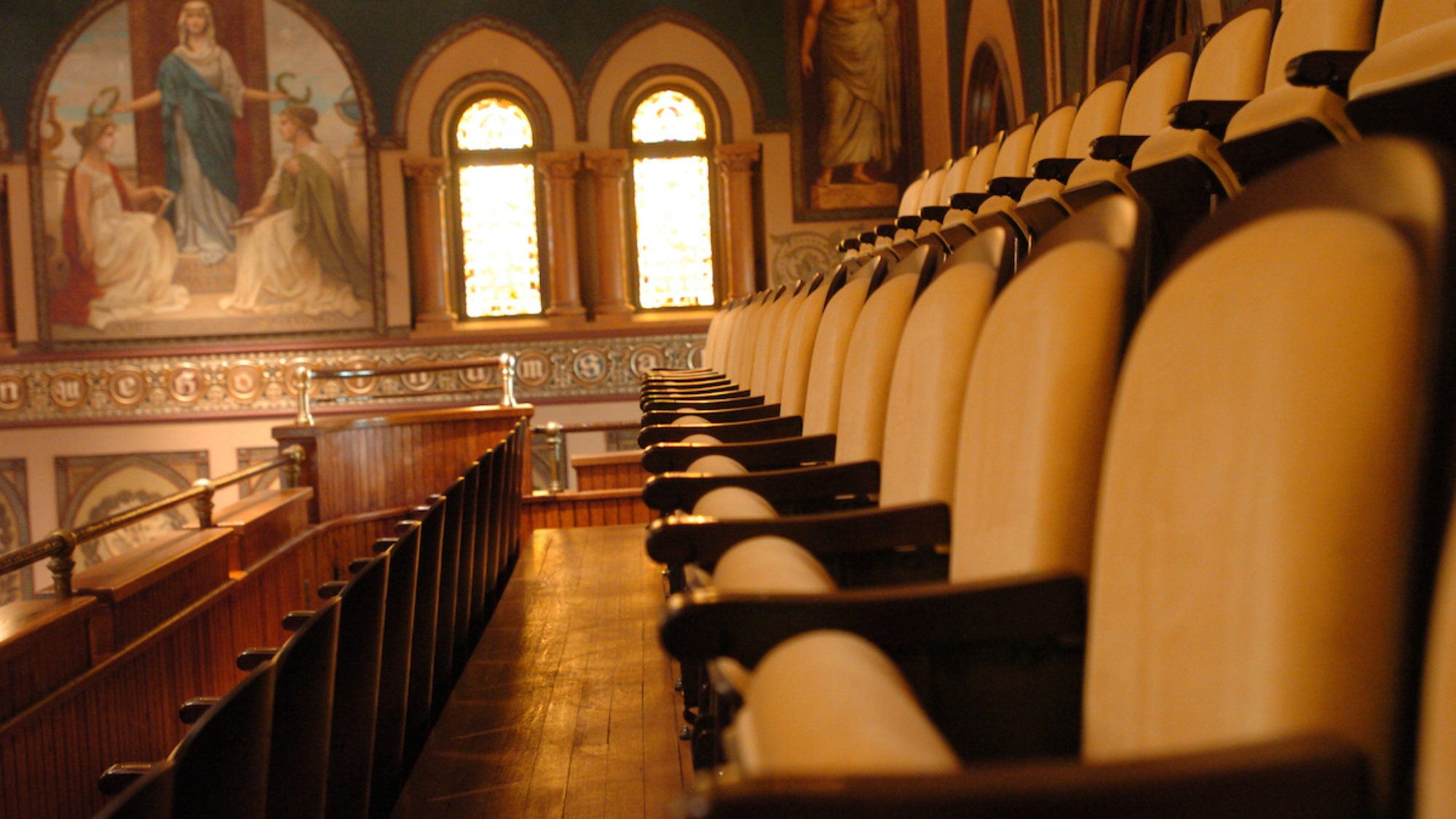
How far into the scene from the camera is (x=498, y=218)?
4699mm

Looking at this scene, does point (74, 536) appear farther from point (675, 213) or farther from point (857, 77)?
point (857, 77)

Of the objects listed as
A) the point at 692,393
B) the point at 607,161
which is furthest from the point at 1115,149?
the point at 607,161

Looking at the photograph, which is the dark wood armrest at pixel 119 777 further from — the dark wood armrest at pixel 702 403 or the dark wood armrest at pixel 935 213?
the dark wood armrest at pixel 935 213

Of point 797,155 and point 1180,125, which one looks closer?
point 1180,125

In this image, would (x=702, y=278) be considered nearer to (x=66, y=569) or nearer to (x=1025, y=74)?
(x=1025, y=74)

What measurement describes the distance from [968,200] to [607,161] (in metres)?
3.38

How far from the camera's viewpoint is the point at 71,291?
4504 mm

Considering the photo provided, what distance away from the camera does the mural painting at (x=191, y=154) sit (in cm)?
447

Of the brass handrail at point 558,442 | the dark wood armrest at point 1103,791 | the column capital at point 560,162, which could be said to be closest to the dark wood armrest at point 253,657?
the dark wood armrest at point 1103,791

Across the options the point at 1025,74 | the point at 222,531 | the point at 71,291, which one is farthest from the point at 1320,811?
the point at 71,291

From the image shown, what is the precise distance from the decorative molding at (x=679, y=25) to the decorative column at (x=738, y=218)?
0.56 ft

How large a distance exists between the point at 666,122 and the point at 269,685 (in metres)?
4.30

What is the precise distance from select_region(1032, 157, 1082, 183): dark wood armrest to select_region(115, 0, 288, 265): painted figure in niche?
13.4 ft

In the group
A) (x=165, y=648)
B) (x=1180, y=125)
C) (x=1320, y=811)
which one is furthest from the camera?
(x=165, y=648)
